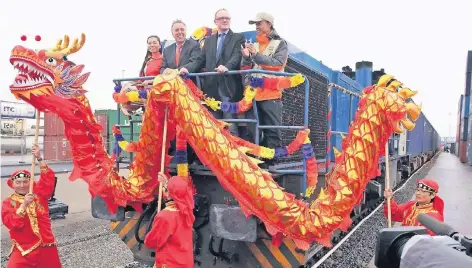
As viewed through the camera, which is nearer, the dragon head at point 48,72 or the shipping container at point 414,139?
the dragon head at point 48,72

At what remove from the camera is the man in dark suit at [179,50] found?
16.3ft

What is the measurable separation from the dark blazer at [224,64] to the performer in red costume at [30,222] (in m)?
1.94

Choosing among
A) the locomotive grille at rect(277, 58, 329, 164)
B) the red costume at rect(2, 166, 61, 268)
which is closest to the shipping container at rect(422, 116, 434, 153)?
the locomotive grille at rect(277, 58, 329, 164)

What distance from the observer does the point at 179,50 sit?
5.11 meters

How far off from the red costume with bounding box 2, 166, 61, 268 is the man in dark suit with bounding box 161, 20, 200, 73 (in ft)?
6.06

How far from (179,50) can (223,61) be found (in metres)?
→ 0.69

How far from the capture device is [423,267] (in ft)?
Result: 4.47

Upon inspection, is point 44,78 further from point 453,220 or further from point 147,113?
point 453,220

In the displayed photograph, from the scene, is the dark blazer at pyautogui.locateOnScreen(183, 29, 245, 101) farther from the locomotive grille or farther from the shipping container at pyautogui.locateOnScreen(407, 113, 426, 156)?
the shipping container at pyautogui.locateOnScreen(407, 113, 426, 156)

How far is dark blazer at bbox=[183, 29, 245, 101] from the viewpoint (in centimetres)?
467

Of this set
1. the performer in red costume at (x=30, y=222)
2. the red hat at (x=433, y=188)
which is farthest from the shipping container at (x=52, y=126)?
the red hat at (x=433, y=188)

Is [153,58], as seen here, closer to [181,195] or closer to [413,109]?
[181,195]

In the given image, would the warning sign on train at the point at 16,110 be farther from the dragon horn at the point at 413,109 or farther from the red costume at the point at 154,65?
the dragon horn at the point at 413,109

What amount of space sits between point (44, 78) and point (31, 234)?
171cm
